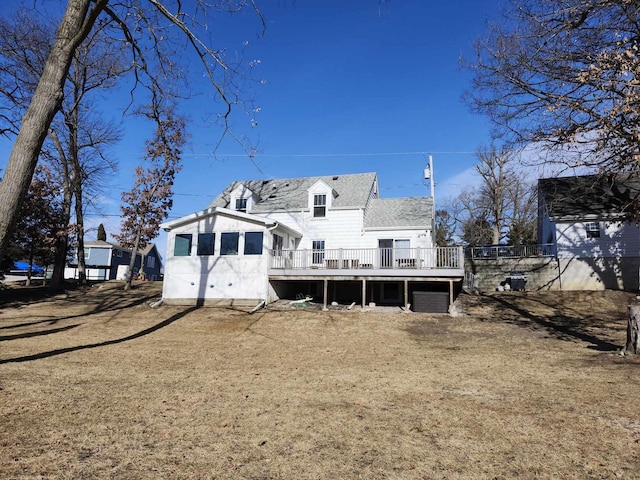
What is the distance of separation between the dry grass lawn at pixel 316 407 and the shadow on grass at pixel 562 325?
180 mm

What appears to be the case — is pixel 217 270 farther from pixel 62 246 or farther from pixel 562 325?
pixel 562 325

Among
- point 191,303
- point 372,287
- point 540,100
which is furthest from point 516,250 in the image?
point 191,303

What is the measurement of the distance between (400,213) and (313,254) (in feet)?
19.0

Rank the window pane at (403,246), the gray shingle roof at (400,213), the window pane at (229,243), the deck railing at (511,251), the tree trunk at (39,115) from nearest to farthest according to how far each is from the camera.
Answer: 1. the tree trunk at (39,115)
2. the window pane at (229,243)
3. the window pane at (403,246)
4. the gray shingle roof at (400,213)
5. the deck railing at (511,251)

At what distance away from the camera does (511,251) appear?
72.7 ft

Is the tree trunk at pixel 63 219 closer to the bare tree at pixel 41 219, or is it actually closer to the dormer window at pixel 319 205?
the bare tree at pixel 41 219

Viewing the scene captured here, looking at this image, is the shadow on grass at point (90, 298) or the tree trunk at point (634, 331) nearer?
the tree trunk at point (634, 331)

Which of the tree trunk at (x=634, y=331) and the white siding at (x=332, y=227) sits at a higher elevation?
the white siding at (x=332, y=227)

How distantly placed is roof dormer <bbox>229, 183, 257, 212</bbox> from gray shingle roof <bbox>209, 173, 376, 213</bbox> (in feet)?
1.36

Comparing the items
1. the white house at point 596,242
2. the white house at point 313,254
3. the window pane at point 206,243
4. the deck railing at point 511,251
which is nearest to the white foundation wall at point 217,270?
the white house at point 313,254

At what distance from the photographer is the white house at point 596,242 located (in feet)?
59.2

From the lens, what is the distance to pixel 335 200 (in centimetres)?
2172

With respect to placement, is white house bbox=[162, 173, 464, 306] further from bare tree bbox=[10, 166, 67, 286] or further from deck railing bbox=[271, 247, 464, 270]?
bare tree bbox=[10, 166, 67, 286]

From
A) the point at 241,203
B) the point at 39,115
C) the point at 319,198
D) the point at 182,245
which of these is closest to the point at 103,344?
the point at 39,115
